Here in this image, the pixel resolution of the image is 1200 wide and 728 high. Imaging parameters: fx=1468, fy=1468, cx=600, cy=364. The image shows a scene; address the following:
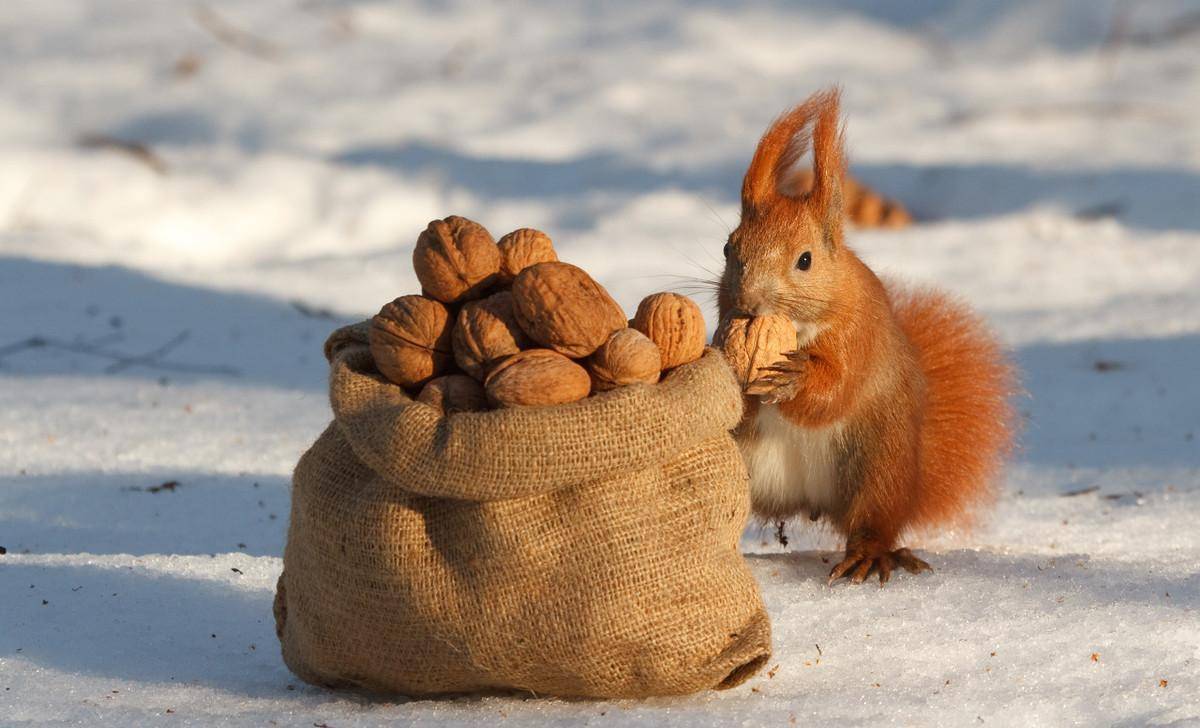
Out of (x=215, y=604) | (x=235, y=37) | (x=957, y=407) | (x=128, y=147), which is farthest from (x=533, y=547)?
(x=235, y=37)

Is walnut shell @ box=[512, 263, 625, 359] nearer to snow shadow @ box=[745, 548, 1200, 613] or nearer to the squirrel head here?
the squirrel head

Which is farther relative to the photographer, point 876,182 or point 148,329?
point 876,182

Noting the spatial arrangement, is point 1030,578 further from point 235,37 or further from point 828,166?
point 235,37

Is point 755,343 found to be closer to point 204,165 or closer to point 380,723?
point 380,723

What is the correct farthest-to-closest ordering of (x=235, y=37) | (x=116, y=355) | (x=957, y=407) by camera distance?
(x=235, y=37) < (x=116, y=355) < (x=957, y=407)

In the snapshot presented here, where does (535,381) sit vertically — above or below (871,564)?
above

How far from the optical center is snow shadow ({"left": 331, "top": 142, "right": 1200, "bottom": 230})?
6.68 m

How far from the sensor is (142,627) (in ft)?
8.20

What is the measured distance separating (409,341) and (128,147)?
514 cm

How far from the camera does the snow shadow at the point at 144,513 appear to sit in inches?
122

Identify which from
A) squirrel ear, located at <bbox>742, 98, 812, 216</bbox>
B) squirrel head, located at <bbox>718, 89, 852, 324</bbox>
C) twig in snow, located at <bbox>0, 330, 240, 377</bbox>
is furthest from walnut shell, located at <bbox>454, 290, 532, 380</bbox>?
twig in snow, located at <bbox>0, 330, 240, 377</bbox>

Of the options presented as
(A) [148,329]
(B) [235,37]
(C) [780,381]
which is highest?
(B) [235,37]

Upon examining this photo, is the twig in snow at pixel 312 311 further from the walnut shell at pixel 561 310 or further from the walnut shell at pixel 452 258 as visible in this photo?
the walnut shell at pixel 561 310

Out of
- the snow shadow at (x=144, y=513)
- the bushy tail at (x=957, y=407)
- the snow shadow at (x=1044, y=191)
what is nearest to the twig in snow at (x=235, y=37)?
the snow shadow at (x=1044, y=191)
